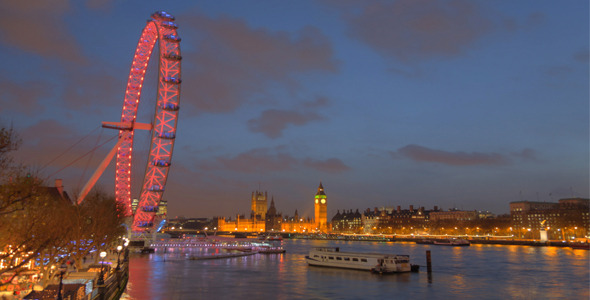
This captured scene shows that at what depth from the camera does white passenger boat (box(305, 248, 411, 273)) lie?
44.6m

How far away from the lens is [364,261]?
47312 millimetres

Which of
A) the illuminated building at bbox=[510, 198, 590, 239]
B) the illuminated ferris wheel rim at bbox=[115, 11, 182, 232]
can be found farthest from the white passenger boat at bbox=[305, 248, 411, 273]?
the illuminated building at bbox=[510, 198, 590, 239]

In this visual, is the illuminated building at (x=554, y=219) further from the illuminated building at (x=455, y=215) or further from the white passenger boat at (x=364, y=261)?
the white passenger boat at (x=364, y=261)

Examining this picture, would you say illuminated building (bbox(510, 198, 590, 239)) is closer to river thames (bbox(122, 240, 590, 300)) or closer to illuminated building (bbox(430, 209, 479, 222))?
illuminated building (bbox(430, 209, 479, 222))

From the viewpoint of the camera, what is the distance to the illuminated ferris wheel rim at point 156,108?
43.7m

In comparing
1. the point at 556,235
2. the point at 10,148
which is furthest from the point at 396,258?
the point at 556,235

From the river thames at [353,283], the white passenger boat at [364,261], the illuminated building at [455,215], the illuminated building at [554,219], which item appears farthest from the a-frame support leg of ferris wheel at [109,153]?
the illuminated building at [455,215]

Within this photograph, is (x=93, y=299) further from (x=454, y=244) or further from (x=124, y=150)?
(x=454, y=244)

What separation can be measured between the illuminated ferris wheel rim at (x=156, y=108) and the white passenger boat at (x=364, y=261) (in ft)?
58.9

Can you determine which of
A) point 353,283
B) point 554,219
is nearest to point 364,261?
point 353,283

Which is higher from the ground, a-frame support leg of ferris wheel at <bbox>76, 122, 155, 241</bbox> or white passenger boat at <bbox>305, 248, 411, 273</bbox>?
a-frame support leg of ferris wheel at <bbox>76, 122, 155, 241</bbox>

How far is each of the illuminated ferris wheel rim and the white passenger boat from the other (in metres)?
18.0

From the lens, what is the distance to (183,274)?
4250 cm

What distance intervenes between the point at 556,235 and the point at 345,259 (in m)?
121
